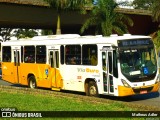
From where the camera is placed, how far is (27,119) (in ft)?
37.6

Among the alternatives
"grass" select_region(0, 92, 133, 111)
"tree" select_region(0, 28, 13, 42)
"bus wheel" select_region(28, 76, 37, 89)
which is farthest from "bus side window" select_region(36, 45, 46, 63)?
"tree" select_region(0, 28, 13, 42)

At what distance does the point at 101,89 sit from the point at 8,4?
24.7 m

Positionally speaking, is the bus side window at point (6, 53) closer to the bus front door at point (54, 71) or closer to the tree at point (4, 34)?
the bus front door at point (54, 71)

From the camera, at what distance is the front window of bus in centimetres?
1664

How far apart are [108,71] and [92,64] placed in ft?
3.95

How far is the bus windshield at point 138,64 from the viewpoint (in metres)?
16.6

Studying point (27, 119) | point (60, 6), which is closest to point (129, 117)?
point (27, 119)

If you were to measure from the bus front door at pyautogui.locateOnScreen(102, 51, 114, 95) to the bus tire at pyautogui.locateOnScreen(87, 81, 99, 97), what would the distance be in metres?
0.70

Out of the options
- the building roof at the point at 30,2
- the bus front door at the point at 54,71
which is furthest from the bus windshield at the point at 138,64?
the building roof at the point at 30,2

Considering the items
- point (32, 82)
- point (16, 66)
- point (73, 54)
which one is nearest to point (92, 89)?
point (73, 54)

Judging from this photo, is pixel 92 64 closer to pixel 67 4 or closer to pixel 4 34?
pixel 67 4

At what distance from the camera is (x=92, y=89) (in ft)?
59.3

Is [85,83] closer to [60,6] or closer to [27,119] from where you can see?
[27,119]

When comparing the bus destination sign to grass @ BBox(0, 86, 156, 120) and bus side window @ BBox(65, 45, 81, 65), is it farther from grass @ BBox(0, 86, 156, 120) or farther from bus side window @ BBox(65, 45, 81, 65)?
grass @ BBox(0, 86, 156, 120)
